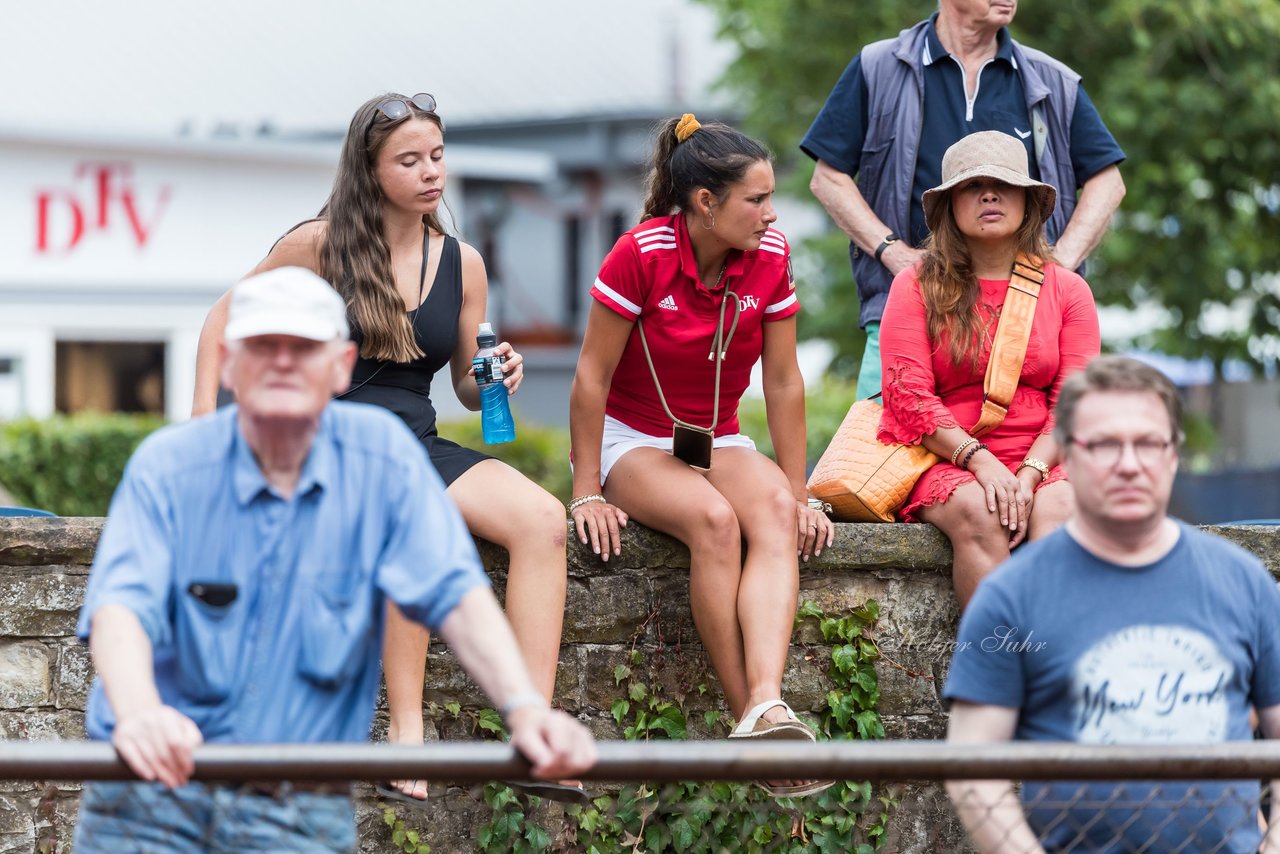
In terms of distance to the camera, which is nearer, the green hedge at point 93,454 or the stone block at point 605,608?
the stone block at point 605,608

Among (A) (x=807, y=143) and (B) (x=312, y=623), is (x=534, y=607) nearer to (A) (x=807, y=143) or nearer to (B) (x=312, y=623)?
(B) (x=312, y=623)

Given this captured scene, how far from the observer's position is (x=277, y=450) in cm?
254

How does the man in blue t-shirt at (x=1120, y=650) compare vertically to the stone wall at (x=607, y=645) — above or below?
above

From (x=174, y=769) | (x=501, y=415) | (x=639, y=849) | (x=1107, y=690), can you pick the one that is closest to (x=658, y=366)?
(x=501, y=415)

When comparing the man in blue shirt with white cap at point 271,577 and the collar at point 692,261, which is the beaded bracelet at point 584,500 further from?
the man in blue shirt with white cap at point 271,577

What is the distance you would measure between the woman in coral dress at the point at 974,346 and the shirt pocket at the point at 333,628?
215 centimetres

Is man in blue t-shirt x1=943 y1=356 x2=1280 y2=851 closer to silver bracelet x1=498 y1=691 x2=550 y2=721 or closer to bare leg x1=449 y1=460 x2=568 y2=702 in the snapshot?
silver bracelet x1=498 y1=691 x2=550 y2=721

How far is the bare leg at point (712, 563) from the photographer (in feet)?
13.5

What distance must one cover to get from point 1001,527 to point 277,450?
2.28 meters

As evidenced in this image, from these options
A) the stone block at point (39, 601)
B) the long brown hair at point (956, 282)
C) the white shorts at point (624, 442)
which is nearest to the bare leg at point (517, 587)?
the white shorts at point (624, 442)

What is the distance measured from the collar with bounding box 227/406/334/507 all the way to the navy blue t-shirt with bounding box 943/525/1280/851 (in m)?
1.08

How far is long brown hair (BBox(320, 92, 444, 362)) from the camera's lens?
4094mm

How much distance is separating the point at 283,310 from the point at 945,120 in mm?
2995

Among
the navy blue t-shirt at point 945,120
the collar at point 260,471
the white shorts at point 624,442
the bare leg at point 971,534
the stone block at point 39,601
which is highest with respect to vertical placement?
the navy blue t-shirt at point 945,120
